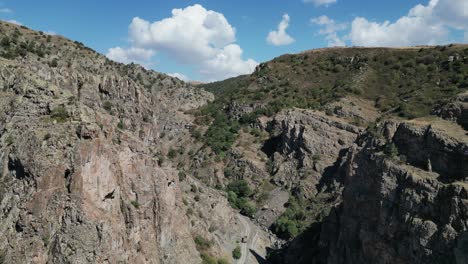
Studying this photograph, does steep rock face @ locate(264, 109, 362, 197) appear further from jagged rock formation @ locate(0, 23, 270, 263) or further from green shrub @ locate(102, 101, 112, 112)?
green shrub @ locate(102, 101, 112, 112)

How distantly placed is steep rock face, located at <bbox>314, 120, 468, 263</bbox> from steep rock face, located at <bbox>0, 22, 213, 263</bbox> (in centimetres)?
2177

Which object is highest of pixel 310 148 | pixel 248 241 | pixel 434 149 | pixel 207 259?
pixel 434 149

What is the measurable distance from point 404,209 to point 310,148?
52.7m

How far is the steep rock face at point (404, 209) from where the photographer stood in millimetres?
39156

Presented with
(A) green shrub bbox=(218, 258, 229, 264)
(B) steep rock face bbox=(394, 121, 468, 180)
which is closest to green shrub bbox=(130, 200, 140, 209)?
(A) green shrub bbox=(218, 258, 229, 264)

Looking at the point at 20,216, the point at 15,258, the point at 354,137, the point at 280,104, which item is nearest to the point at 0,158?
the point at 20,216

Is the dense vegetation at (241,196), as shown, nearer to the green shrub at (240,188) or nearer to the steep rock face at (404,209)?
the green shrub at (240,188)

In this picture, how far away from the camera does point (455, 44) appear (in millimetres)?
122062

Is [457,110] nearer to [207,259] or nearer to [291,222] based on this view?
[207,259]

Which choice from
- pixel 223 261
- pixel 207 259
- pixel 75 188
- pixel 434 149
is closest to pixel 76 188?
pixel 75 188

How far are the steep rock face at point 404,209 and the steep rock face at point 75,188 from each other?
2177 centimetres

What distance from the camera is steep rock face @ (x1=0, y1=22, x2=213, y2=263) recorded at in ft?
135

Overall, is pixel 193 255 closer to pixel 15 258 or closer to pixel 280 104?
pixel 15 258

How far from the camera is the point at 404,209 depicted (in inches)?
1757
